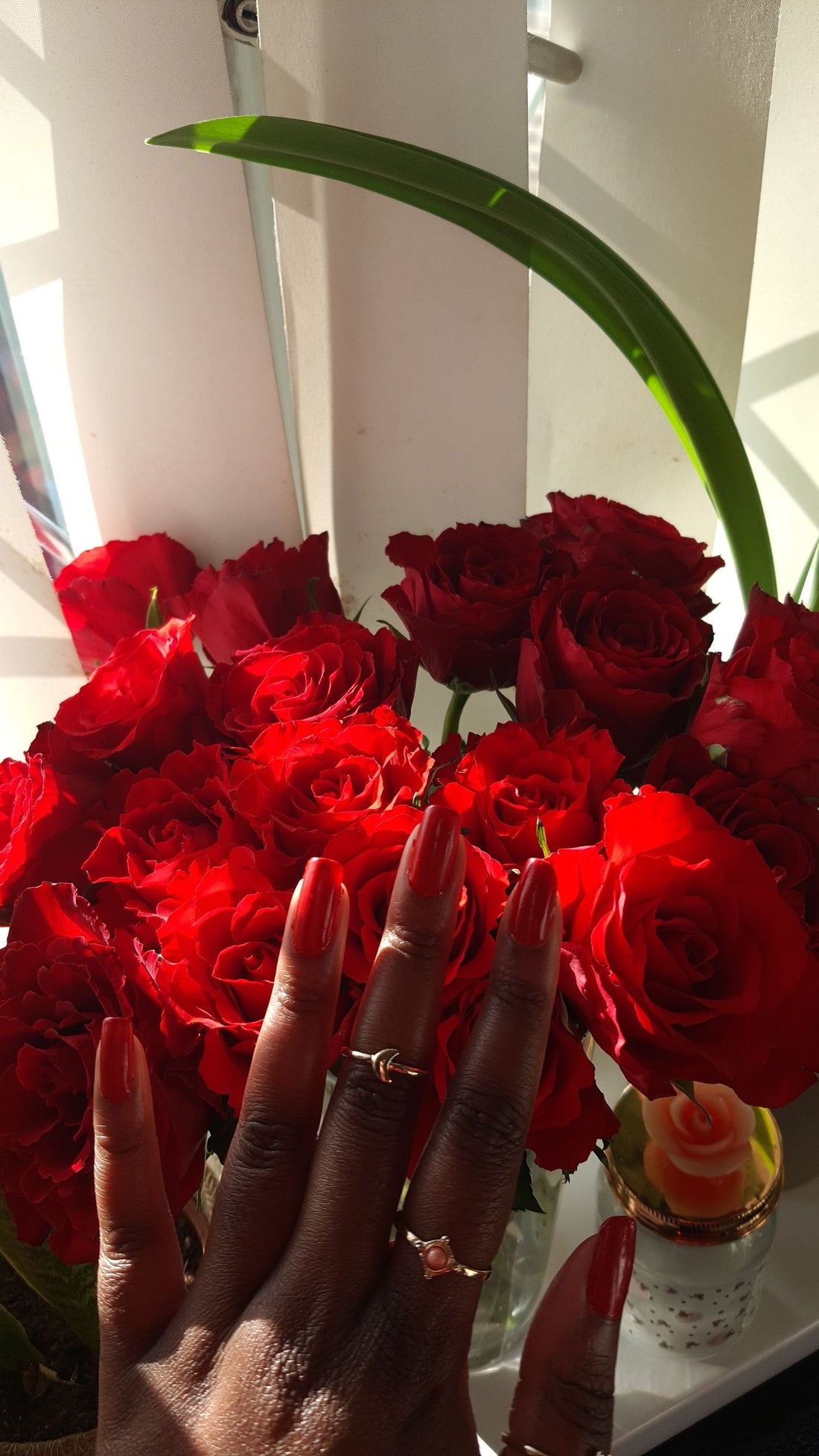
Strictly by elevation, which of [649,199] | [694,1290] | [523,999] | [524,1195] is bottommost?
[694,1290]

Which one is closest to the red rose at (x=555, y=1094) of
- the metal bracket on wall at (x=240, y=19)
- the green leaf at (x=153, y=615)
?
the green leaf at (x=153, y=615)

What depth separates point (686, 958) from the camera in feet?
1.28

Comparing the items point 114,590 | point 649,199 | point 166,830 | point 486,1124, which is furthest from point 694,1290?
point 649,199

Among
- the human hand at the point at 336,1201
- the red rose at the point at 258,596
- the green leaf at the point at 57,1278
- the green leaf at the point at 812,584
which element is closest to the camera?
the human hand at the point at 336,1201

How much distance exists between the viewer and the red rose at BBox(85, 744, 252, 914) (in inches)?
17.1

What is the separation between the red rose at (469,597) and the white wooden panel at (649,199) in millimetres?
362

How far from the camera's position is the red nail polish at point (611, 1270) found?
417mm

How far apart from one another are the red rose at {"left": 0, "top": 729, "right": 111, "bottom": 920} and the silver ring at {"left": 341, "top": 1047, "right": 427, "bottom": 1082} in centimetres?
19

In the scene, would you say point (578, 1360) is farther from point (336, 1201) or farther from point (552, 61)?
point (552, 61)

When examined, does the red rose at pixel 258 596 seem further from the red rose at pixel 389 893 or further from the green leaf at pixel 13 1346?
the green leaf at pixel 13 1346

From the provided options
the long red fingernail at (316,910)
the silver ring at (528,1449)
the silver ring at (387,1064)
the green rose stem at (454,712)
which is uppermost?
→ the green rose stem at (454,712)

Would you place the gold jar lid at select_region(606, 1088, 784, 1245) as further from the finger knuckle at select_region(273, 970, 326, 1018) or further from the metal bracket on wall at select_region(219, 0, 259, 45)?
the metal bracket on wall at select_region(219, 0, 259, 45)

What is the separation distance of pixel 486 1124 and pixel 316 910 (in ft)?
0.33

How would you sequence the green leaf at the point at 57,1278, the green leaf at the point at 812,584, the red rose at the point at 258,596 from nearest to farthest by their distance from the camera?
1. the green leaf at the point at 57,1278
2. the red rose at the point at 258,596
3. the green leaf at the point at 812,584
